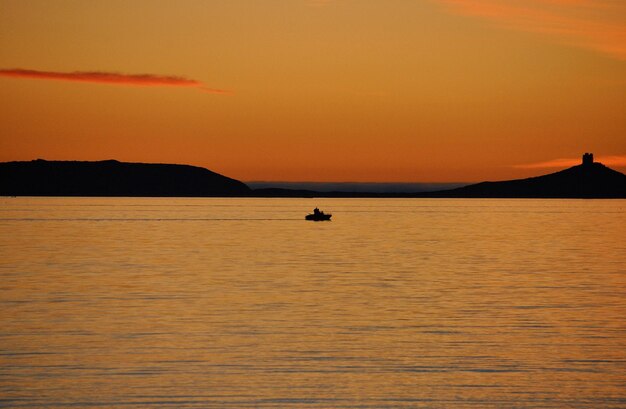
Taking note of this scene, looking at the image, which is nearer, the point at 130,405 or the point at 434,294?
the point at 130,405

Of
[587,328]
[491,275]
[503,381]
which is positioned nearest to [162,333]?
[503,381]

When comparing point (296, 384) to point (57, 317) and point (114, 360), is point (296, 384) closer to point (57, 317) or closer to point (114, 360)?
point (114, 360)

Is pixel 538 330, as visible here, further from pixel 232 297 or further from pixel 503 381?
pixel 232 297

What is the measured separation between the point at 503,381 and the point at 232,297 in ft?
76.1

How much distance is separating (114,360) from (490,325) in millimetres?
15997

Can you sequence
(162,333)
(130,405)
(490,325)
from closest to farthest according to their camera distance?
(130,405)
(162,333)
(490,325)

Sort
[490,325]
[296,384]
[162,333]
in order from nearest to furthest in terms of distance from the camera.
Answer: [296,384]
[162,333]
[490,325]

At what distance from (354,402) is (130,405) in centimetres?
594

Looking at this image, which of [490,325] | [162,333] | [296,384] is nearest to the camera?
[296,384]

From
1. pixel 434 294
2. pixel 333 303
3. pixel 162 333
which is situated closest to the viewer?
pixel 162 333

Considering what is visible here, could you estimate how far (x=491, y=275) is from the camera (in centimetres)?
6500

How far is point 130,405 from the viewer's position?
84.8ft

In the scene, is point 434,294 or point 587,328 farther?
point 434,294

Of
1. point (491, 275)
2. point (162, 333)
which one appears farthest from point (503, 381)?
point (491, 275)
